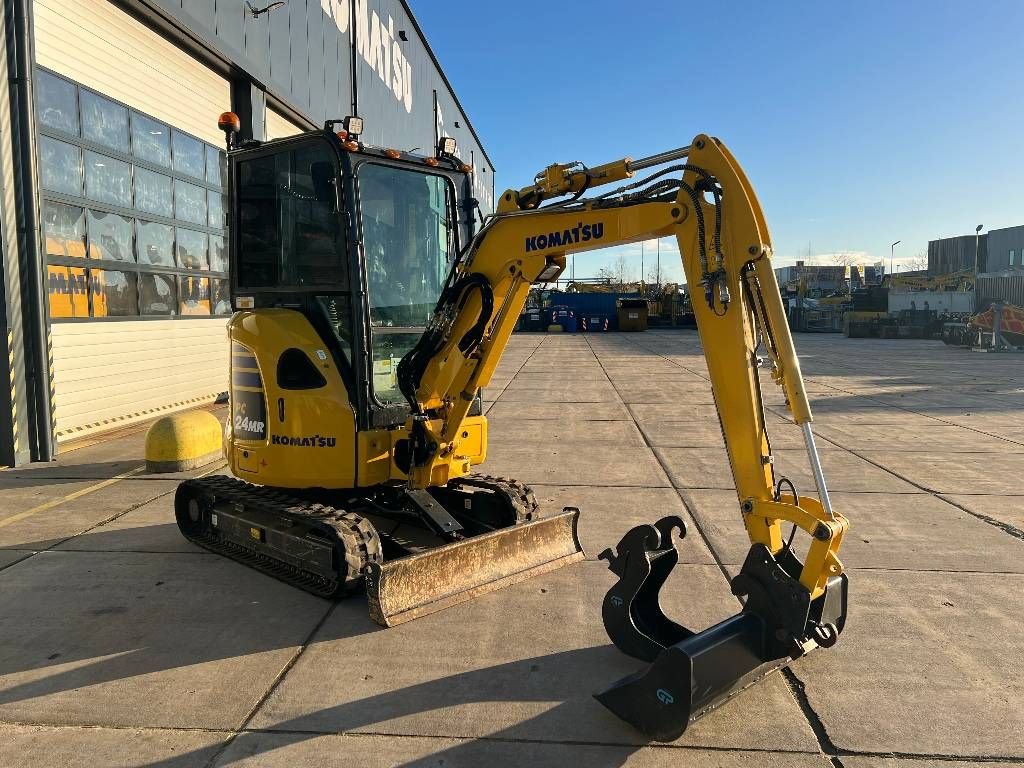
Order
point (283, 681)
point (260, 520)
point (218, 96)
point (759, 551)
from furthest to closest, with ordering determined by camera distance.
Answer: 1. point (218, 96)
2. point (260, 520)
3. point (283, 681)
4. point (759, 551)

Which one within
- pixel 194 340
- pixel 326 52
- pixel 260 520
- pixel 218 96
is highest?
pixel 326 52

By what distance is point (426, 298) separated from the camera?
17.5 feet

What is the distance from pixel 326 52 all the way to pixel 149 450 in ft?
40.1

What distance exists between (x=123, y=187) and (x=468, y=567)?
931 cm

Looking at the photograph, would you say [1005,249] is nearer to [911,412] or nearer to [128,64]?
[911,412]

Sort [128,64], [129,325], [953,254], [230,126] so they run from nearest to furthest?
1. [230,126]
2. [128,64]
3. [129,325]
4. [953,254]

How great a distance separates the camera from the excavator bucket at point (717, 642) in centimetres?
322

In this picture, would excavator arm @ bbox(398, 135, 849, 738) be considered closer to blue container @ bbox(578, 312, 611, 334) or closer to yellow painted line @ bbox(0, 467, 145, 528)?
yellow painted line @ bbox(0, 467, 145, 528)

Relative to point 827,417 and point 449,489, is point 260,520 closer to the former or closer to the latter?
point 449,489

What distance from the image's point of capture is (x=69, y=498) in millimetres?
7211

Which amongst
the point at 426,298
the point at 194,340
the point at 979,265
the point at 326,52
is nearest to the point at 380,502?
the point at 426,298

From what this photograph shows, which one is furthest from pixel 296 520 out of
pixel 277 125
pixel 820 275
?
pixel 820 275

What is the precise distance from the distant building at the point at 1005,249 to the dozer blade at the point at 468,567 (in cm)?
6989

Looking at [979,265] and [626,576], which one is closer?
[626,576]
